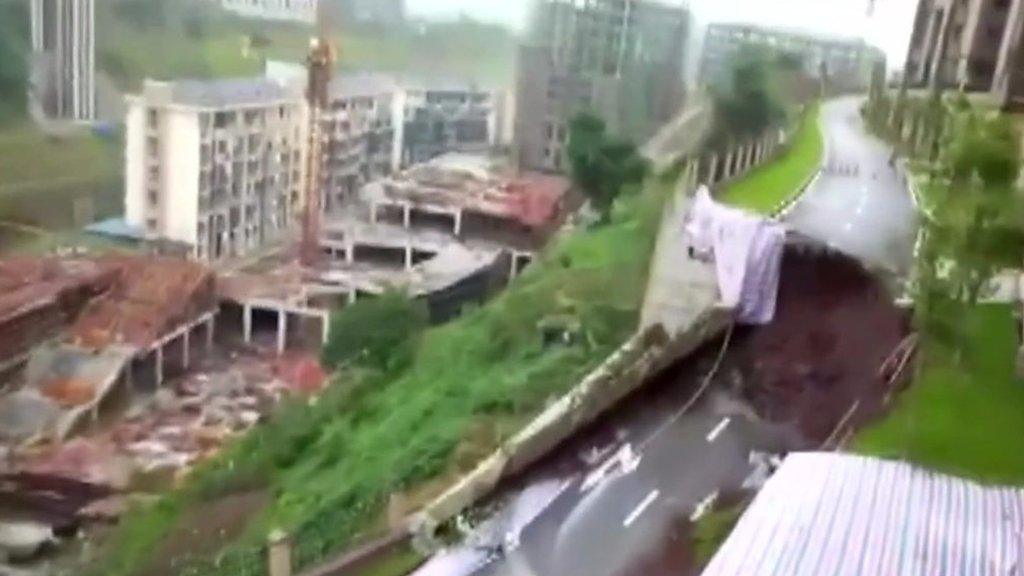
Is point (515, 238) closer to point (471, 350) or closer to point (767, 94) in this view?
point (471, 350)

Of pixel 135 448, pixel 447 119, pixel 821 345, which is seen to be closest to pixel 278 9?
pixel 447 119

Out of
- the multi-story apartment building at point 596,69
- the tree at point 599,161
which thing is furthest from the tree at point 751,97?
the tree at point 599,161

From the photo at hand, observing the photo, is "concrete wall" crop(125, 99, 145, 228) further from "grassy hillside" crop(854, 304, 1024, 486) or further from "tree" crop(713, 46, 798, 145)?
"grassy hillside" crop(854, 304, 1024, 486)

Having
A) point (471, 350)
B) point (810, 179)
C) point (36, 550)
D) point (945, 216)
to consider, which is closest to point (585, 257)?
point (471, 350)

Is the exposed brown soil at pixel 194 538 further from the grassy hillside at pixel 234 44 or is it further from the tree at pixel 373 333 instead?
the grassy hillside at pixel 234 44

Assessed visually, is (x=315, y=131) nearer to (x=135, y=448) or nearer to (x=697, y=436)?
(x=135, y=448)

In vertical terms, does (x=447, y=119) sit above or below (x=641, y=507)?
above

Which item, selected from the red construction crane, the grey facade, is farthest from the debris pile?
the grey facade
